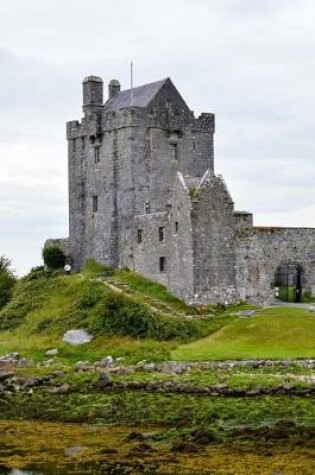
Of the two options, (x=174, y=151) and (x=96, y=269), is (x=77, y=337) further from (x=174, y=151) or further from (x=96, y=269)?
(x=174, y=151)

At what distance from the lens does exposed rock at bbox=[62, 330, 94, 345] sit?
169 feet

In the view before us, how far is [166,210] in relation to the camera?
58.8m

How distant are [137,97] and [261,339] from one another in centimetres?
2113

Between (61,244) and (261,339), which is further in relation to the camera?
(61,244)

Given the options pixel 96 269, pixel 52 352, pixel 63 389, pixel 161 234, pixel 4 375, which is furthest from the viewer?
pixel 96 269

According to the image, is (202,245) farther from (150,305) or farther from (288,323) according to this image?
(288,323)

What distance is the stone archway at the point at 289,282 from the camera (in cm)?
5916

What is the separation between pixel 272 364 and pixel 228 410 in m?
8.65

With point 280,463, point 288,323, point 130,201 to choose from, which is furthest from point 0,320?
point 280,463

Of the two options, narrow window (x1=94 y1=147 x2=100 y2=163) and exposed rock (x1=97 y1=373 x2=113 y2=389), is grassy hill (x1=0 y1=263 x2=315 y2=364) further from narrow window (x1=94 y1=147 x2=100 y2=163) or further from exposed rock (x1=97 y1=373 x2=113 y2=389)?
narrow window (x1=94 y1=147 x2=100 y2=163)

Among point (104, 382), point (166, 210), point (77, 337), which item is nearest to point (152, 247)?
point (166, 210)

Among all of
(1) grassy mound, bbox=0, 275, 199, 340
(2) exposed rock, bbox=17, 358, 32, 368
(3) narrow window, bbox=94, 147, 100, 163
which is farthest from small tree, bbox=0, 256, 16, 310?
(2) exposed rock, bbox=17, 358, 32, 368

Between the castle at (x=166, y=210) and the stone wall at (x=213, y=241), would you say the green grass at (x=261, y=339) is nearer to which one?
the stone wall at (x=213, y=241)

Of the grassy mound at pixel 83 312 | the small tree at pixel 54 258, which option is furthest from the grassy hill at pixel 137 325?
the small tree at pixel 54 258
